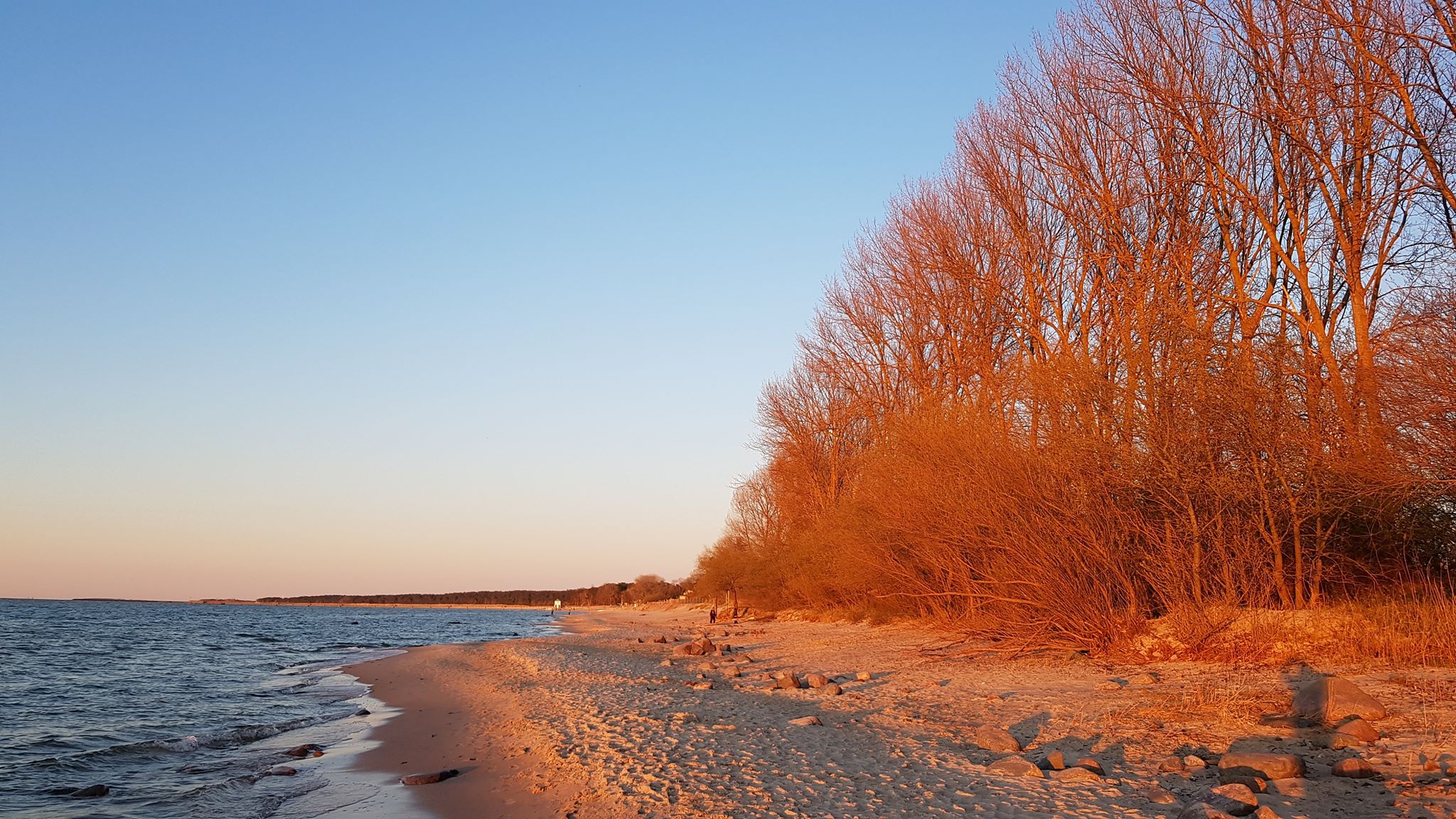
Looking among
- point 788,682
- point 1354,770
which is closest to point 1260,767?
point 1354,770

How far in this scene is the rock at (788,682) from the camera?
1322 centimetres

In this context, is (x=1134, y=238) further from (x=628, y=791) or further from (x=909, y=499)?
(x=628, y=791)

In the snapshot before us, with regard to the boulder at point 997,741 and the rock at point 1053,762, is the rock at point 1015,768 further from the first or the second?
the boulder at point 997,741

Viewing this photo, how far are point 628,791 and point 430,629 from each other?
173 ft

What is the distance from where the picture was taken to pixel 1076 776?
677 cm

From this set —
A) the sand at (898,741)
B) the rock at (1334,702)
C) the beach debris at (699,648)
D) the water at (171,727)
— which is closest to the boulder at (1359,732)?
the sand at (898,741)

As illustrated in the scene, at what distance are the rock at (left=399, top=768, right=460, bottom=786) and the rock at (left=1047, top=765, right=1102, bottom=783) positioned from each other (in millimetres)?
5797

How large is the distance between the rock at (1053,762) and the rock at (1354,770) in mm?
1907

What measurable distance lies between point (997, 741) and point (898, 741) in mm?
969

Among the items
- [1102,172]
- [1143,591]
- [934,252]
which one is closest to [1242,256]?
[1102,172]

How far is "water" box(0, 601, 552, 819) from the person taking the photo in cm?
889

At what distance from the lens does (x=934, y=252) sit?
22.7 m

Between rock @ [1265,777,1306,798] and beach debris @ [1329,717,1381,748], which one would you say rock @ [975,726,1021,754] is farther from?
beach debris @ [1329,717,1381,748]

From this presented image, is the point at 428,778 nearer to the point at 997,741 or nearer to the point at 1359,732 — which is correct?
the point at 997,741
